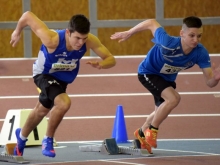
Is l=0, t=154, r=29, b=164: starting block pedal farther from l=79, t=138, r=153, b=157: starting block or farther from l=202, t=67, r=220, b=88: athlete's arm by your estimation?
l=202, t=67, r=220, b=88: athlete's arm

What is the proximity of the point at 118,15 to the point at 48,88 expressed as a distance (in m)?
8.02

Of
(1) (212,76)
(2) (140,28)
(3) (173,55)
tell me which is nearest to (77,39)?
(2) (140,28)

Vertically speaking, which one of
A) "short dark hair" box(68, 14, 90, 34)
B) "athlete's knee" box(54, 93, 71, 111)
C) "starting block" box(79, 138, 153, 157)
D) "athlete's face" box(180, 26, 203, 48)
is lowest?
"starting block" box(79, 138, 153, 157)

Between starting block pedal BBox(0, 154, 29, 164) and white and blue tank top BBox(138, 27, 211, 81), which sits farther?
white and blue tank top BBox(138, 27, 211, 81)

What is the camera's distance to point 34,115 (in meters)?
7.58

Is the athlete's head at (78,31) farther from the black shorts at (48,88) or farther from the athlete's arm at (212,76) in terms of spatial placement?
the athlete's arm at (212,76)

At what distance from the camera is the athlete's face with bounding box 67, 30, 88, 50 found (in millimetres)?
7258

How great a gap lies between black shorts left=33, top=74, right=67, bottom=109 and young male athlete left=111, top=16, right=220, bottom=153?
0.86 meters

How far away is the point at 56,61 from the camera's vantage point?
7.51 metres

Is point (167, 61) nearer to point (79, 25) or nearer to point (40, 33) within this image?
point (79, 25)

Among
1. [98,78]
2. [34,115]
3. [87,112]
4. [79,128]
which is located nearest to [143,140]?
[34,115]

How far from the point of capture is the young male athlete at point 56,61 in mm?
7289

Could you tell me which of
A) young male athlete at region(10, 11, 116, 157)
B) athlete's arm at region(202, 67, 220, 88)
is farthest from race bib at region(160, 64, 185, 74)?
young male athlete at region(10, 11, 116, 157)

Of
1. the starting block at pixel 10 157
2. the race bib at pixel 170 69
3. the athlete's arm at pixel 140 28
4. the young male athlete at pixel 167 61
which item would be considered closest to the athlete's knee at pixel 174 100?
the young male athlete at pixel 167 61
